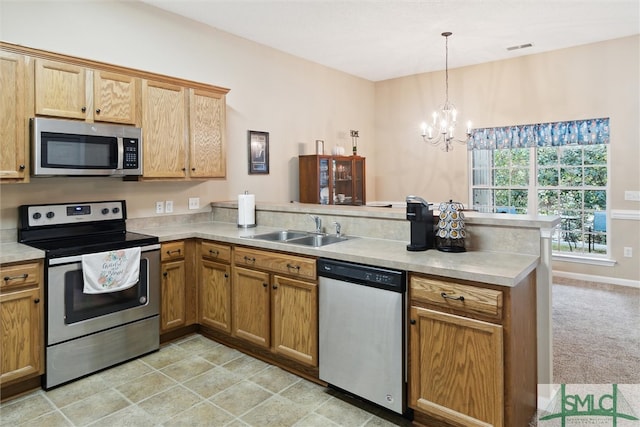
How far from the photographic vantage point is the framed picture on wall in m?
4.80

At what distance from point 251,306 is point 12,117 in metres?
2.04

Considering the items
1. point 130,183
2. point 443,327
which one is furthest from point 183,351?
point 443,327

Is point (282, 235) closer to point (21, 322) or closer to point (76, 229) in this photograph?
point (76, 229)

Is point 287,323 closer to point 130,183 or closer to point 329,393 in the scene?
point 329,393

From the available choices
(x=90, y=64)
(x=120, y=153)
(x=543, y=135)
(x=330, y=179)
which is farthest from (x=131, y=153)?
(x=543, y=135)

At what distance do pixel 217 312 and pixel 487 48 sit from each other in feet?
15.2

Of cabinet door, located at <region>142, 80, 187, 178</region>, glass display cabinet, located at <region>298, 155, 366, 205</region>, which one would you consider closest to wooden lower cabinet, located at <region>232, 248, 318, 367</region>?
cabinet door, located at <region>142, 80, 187, 178</region>

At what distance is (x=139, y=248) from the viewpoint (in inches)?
117

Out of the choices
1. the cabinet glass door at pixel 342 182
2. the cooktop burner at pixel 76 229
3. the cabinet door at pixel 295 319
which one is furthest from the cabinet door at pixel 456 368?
the cabinet glass door at pixel 342 182

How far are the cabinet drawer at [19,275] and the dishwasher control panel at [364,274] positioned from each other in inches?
70.5

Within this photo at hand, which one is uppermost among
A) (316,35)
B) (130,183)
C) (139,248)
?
(316,35)

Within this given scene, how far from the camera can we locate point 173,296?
3.31 metres

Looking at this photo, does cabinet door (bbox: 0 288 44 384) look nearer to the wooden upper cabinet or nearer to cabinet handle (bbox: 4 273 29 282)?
cabinet handle (bbox: 4 273 29 282)

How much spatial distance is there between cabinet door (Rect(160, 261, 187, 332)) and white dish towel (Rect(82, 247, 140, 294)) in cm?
34
